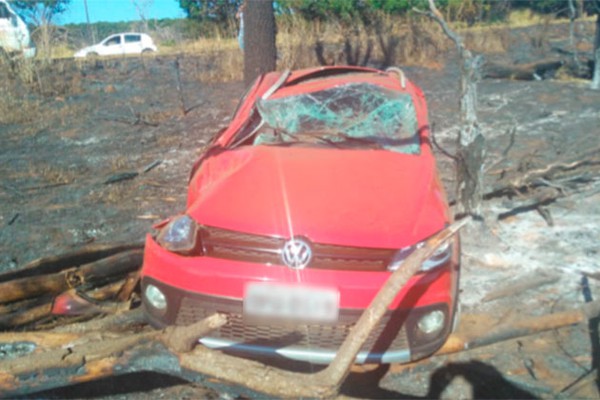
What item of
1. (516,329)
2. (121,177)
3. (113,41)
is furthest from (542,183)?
(113,41)

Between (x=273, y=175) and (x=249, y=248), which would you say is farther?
(x=273, y=175)

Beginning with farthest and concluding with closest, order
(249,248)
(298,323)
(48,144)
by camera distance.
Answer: (48,144) → (249,248) → (298,323)

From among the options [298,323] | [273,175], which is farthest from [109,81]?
[298,323]

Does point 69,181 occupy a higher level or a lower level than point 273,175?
lower

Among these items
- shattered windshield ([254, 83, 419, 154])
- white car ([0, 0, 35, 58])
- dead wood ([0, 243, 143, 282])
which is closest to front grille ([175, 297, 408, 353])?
shattered windshield ([254, 83, 419, 154])

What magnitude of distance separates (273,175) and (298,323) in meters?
1.00

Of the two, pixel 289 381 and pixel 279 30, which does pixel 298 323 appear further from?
pixel 279 30

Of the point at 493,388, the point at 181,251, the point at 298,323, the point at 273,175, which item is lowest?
the point at 493,388

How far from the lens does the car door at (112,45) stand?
70.8ft

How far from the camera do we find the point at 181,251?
9.76ft

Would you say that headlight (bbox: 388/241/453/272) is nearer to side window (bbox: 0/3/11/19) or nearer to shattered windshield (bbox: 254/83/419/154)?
shattered windshield (bbox: 254/83/419/154)

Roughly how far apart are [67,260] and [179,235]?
1534mm

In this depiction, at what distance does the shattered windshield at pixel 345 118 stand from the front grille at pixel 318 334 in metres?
1.48

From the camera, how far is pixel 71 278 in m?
3.87
